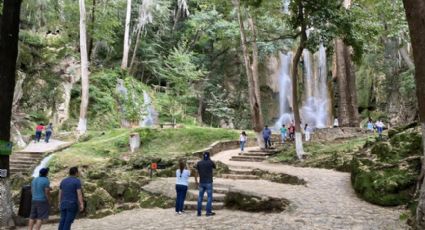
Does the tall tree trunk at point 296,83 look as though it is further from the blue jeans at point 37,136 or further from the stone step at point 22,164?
the blue jeans at point 37,136

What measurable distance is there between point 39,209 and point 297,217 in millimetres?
4946

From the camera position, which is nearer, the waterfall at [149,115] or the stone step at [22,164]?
the stone step at [22,164]

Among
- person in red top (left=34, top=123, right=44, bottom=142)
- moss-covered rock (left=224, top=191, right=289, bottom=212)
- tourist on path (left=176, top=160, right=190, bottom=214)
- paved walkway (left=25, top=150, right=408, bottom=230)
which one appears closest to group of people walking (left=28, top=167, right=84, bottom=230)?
paved walkway (left=25, top=150, right=408, bottom=230)

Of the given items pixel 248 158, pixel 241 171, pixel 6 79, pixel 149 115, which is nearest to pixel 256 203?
pixel 241 171

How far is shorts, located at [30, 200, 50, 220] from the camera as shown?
280 inches

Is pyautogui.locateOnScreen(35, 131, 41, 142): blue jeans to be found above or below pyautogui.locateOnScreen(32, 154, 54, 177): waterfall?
above

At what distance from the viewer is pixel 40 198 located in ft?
23.3

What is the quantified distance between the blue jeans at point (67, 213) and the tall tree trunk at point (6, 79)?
2790 millimetres

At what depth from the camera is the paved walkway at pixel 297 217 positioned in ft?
24.4

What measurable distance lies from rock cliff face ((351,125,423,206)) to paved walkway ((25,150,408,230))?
1.09 feet

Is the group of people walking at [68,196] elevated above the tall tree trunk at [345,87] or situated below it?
below

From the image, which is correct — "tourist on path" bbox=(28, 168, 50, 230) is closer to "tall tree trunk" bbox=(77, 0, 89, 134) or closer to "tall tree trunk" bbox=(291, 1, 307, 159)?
"tall tree trunk" bbox=(291, 1, 307, 159)

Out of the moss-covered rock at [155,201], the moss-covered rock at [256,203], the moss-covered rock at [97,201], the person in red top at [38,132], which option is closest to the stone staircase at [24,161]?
the person in red top at [38,132]

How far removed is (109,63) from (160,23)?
6295 mm
